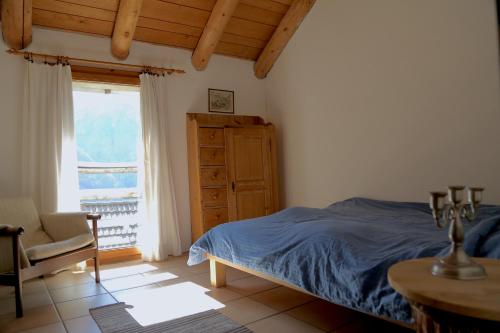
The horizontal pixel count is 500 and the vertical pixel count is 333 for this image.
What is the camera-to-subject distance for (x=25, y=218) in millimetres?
3059

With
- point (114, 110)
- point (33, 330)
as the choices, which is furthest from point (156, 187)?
point (33, 330)

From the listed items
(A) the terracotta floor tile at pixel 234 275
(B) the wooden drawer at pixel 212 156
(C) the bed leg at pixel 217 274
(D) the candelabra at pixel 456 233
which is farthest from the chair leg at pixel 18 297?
(D) the candelabra at pixel 456 233

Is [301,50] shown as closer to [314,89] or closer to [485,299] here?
[314,89]

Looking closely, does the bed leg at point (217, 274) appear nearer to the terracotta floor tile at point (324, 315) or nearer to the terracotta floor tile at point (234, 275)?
the terracotta floor tile at point (234, 275)

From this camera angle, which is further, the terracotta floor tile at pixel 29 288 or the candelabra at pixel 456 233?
the terracotta floor tile at pixel 29 288

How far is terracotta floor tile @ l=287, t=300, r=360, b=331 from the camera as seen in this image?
2.10m

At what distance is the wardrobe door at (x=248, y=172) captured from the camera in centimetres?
418

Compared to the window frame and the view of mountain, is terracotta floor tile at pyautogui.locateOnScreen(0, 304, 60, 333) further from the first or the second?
the view of mountain

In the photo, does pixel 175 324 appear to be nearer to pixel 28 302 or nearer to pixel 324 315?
pixel 324 315

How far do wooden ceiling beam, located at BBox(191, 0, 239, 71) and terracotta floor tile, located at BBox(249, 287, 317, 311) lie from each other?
9.05 ft

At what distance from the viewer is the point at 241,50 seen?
4652mm

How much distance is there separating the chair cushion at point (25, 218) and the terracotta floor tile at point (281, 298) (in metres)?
1.89

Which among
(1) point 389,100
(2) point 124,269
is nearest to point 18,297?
(2) point 124,269

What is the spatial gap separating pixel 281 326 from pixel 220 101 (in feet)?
9.99
